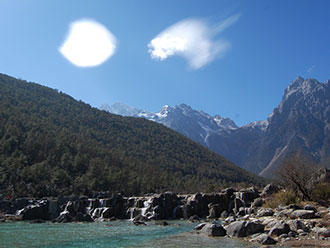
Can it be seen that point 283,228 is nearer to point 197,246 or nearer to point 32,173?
point 197,246

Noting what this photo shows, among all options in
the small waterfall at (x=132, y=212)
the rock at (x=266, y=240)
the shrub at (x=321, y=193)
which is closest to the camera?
the rock at (x=266, y=240)

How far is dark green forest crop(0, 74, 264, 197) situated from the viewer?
276 feet

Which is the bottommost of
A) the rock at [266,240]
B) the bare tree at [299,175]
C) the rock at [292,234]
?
the rock at [266,240]

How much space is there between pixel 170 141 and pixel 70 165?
78.7 metres

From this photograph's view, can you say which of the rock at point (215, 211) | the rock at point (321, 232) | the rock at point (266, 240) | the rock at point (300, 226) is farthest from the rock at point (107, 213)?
the rock at point (321, 232)

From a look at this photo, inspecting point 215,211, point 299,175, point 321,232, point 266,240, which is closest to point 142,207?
point 215,211

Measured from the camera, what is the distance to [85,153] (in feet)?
359

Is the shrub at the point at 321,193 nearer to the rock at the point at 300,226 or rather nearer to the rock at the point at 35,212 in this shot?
the rock at the point at 300,226

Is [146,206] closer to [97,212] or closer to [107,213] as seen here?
[107,213]

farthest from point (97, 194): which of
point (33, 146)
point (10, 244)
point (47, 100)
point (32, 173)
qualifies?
point (47, 100)

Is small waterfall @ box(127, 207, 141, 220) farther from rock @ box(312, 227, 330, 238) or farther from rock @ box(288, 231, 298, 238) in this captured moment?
rock @ box(312, 227, 330, 238)

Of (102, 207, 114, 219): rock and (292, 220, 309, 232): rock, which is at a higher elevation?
(292, 220, 309, 232): rock

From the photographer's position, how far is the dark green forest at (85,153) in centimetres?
8412

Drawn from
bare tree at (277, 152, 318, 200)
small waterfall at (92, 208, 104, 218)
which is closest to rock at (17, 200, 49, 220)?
small waterfall at (92, 208, 104, 218)
